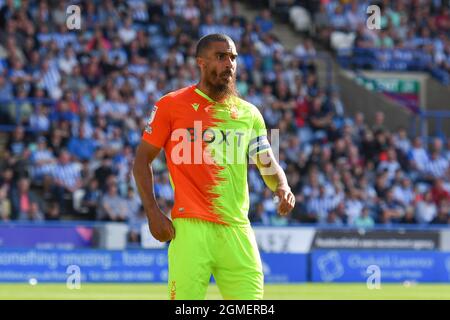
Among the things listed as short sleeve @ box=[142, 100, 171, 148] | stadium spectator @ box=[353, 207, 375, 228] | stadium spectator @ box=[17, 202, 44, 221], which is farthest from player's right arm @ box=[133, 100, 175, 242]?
stadium spectator @ box=[353, 207, 375, 228]

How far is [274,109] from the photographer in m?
27.1

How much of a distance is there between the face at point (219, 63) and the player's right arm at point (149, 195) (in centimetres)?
58

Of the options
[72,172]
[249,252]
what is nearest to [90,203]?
[72,172]

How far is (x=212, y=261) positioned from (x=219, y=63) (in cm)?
126

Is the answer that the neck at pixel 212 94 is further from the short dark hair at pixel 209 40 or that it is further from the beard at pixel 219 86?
the short dark hair at pixel 209 40

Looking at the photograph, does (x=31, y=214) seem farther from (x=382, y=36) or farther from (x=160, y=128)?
(x=160, y=128)

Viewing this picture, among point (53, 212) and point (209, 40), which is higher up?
point (209, 40)

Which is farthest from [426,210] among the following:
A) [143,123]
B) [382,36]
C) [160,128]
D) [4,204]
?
[160,128]

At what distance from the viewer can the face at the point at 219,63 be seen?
7.37 meters

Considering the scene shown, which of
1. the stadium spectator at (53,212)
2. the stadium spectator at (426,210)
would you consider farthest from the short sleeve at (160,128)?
the stadium spectator at (426,210)

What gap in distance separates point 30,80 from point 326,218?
7.00m

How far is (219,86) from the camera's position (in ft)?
24.6

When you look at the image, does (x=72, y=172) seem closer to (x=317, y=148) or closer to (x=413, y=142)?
(x=317, y=148)

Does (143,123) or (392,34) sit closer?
(143,123)
